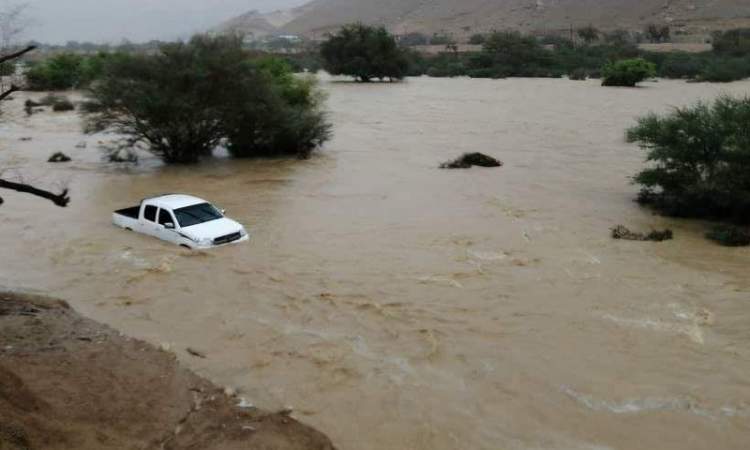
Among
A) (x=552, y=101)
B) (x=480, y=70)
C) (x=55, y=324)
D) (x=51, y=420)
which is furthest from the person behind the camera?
(x=480, y=70)

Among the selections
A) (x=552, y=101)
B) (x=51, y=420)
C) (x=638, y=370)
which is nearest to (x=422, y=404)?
(x=638, y=370)

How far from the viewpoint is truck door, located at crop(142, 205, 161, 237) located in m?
16.6

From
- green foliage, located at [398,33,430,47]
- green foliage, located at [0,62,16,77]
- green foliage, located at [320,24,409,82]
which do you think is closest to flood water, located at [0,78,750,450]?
green foliage, located at [0,62,16,77]

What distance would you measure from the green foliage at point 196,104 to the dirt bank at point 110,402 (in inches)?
662

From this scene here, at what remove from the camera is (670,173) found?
20094 mm

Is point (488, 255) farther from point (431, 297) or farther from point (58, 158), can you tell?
point (58, 158)

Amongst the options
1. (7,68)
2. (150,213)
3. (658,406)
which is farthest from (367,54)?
(658,406)

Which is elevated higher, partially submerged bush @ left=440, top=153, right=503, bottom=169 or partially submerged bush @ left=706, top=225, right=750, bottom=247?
partially submerged bush @ left=440, top=153, right=503, bottom=169

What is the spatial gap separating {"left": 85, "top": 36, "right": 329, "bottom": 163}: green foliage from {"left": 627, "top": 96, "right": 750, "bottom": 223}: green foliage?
13.6m

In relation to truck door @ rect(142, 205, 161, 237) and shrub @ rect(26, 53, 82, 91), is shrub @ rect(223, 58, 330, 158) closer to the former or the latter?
truck door @ rect(142, 205, 161, 237)

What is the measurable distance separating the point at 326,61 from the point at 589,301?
215 ft

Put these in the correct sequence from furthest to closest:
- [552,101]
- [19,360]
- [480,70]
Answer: [480,70] < [552,101] < [19,360]

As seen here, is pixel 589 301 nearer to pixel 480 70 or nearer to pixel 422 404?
pixel 422 404

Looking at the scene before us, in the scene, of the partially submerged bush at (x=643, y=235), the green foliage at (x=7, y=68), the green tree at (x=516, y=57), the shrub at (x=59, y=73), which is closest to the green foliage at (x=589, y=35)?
the green tree at (x=516, y=57)
